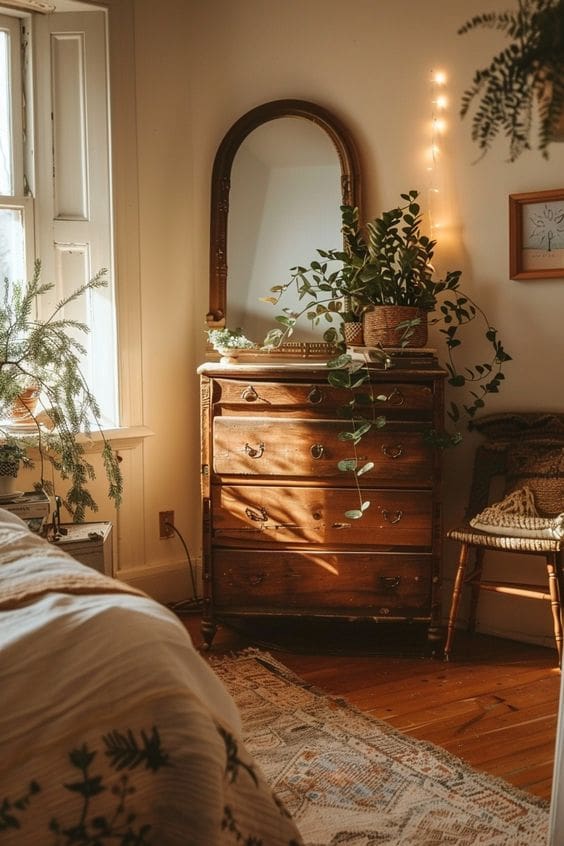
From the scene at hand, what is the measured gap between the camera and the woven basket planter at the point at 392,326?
3375 millimetres

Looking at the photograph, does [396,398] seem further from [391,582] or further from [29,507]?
[29,507]

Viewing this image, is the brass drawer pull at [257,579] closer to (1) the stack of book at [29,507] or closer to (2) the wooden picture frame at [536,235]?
(1) the stack of book at [29,507]

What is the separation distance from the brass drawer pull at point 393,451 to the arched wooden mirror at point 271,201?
64 centimetres

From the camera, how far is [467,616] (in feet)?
12.2

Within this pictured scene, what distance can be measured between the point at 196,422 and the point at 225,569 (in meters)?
0.88

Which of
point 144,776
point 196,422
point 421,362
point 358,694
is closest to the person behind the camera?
point 144,776

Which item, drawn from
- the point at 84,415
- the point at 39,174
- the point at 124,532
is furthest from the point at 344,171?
the point at 124,532

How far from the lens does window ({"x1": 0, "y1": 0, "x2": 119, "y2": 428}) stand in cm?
366

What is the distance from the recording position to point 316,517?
3.37 metres

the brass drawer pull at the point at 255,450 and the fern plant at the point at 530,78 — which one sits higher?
the fern plant at the point at 530,78

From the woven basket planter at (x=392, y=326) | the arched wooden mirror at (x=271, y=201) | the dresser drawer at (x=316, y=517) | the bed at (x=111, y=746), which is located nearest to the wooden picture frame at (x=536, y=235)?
the woven basket planter at (x=392, y=326)

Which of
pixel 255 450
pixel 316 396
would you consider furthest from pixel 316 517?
pixel 316 396

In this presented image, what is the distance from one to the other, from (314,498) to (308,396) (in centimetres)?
35

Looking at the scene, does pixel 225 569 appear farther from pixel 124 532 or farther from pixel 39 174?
pixel 39 174
